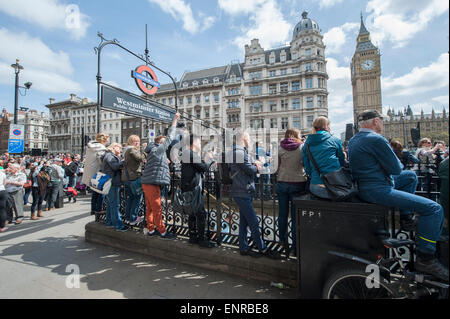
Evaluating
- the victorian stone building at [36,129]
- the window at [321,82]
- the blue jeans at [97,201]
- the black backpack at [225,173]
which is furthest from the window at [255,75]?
the victorian stone building at [36,129]

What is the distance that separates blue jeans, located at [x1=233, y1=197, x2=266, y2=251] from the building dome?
171ft

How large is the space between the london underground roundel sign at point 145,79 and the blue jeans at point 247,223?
208 inches

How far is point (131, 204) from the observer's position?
177 inches

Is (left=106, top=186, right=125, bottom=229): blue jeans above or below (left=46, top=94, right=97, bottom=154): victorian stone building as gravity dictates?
below

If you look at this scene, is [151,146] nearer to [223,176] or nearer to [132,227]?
[223,176]

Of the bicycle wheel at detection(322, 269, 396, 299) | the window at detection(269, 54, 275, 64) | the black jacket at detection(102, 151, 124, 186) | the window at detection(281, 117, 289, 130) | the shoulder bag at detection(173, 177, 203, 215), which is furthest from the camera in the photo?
the window at detection(269, 54, 275, 64)

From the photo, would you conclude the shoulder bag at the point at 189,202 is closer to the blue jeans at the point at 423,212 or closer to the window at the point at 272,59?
the blue jeans at the point at 423,212

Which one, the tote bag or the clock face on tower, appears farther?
the clock face on tower

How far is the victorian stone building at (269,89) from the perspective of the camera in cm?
4053

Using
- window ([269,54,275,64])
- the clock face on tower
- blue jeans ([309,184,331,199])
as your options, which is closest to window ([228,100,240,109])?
window ([269,54,275,64])

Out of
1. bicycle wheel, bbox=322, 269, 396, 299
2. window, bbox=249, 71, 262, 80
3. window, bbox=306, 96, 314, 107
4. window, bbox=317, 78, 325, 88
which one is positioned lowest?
bicycle wheel, bbox=322, 269, 396, 299

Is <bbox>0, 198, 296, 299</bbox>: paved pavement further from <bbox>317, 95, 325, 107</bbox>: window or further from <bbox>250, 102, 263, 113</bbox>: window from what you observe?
<bbox>250, 102, 263, 113</bbox>: window

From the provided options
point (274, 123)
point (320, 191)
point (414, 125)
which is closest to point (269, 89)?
point (274, 123)

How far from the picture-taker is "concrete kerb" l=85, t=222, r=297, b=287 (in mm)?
2777
